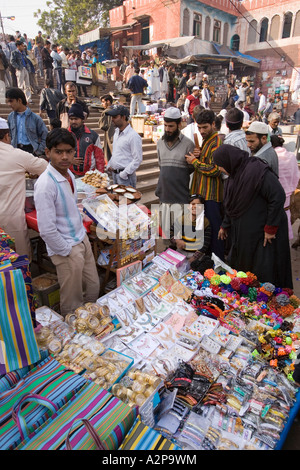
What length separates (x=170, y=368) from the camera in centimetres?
214

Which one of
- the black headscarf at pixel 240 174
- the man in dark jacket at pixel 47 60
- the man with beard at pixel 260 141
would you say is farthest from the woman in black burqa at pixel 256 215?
the man in dark jacket at pixel 47 60

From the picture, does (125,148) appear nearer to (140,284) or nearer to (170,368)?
(140,284)

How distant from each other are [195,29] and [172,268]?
77.9ft

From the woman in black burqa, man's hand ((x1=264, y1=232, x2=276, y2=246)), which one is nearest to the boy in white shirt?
the woman in black burqa

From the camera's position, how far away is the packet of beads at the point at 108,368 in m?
1.87

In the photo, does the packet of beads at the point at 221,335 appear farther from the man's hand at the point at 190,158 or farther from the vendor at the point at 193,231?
the man's hand at the point at 190,158

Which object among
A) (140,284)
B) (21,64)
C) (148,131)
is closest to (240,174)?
(140,284)

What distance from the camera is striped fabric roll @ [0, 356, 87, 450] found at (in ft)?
4.42

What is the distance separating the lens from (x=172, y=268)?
10.7ft

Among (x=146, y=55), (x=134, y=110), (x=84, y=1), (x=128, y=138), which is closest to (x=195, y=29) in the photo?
(x=146, y=55)

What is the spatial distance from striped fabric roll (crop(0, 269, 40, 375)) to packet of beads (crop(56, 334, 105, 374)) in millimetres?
314

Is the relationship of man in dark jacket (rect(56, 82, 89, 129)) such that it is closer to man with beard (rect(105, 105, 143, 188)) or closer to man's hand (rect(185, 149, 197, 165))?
man with beard (rect(105, 105, 143, 188))

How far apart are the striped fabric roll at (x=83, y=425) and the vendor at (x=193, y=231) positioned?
2.29 m
